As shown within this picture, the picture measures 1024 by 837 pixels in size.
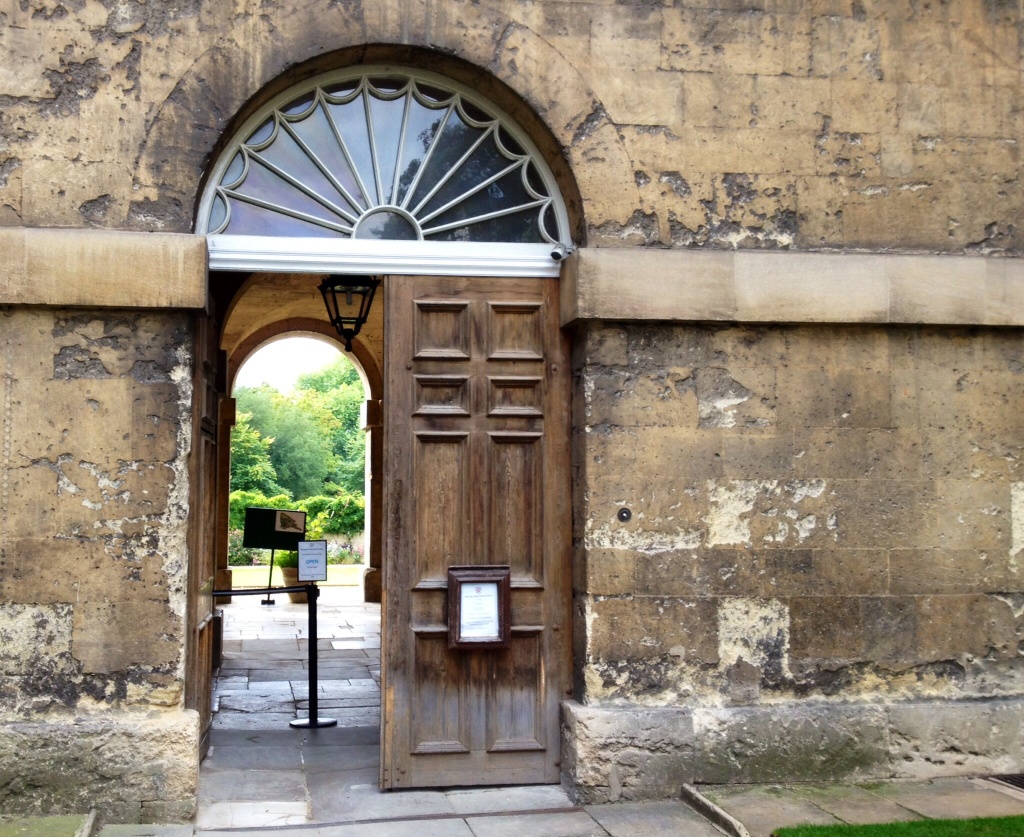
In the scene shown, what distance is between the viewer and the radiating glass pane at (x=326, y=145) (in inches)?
245

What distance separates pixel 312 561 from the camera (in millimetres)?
8234

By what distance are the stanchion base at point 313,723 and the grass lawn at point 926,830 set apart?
11.6 feet

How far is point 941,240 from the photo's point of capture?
6461 millimetres

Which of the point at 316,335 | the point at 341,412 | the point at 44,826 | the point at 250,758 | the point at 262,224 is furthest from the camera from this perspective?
the point at 341,412

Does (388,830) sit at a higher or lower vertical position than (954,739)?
lower

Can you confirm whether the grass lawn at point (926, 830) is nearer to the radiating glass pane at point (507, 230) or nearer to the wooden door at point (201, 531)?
the wooden door at point (201, 531)

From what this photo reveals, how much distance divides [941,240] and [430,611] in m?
3.66

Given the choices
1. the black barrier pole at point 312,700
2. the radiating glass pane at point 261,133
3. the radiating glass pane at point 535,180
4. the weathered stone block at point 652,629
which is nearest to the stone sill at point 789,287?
the radiating glass pane at point 535,180

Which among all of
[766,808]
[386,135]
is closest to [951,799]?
[766,808]

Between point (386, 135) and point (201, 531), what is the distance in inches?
97.4

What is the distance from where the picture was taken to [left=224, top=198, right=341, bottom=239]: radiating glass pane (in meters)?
6.11

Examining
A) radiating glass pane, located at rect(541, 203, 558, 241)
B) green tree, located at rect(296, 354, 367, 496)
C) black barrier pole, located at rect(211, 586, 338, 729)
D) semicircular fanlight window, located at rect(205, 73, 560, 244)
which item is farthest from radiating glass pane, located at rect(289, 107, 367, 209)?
green tree, located at rect(296, 354, 367, 496)

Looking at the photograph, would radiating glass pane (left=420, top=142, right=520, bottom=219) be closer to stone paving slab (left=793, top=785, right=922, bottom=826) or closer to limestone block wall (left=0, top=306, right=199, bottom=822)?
limestone block wall (left=0, top=306, right=199, bottom=822)

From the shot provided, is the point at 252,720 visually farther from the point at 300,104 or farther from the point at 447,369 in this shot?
the point at 300,104
